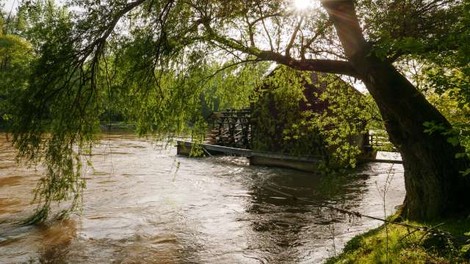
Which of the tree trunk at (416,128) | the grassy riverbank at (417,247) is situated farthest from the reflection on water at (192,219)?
the grassy riverbank at (417,247)

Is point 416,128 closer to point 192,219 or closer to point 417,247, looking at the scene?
point 417,247

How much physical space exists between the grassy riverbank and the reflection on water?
41.5 inches

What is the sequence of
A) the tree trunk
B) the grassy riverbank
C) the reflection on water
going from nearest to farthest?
the grassy riverbank, the tree trunk, the reflection on water

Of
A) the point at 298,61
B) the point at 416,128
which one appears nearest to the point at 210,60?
the point at 298,61

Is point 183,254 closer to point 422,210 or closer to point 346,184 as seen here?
point 422,210

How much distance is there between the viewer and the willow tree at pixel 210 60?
703cm

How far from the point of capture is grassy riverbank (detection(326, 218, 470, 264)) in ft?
17.6

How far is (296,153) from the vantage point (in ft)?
70.2

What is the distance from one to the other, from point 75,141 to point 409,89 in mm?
6558

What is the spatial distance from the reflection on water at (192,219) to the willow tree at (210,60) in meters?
0.92

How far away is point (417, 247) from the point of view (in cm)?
589

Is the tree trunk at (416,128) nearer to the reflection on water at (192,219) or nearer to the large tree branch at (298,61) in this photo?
the large tree branch at (298,61)

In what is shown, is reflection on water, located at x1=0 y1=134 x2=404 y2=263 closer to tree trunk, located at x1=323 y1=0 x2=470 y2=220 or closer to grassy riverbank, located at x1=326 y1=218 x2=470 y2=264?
tree trunk, located at x1=323 y1=0 x2=470 y2=220

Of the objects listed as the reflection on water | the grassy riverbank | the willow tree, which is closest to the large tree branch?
the willow tree
